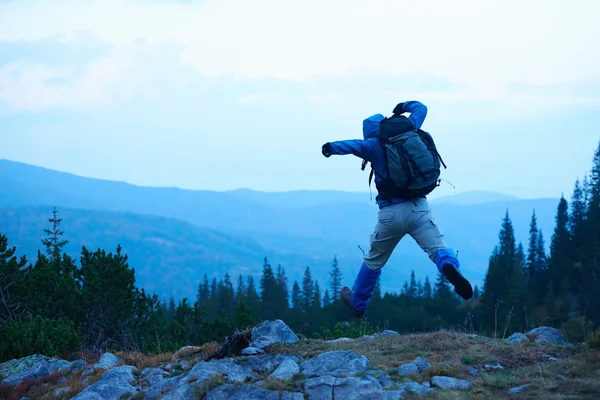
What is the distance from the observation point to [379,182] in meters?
8.55

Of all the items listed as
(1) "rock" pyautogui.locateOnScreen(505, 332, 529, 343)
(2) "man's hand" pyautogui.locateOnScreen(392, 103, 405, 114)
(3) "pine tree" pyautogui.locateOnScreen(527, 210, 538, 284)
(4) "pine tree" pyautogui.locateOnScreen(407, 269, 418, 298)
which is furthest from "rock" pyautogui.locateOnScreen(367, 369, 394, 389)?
(4) "pine tree" pyautogui.locateOnScreen(407, 269, 418, 298)

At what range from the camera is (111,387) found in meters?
8.70

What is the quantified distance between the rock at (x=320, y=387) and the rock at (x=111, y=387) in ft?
8.90

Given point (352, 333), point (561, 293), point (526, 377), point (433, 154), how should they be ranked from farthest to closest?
point (561, 293) < point (352, 333) < point (433, 154) < point (526, 377)

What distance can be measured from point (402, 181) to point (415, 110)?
143 centimetres

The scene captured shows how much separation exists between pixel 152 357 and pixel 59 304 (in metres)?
9.97

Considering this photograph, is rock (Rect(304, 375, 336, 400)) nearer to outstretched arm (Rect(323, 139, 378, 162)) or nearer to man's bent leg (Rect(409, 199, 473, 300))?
man's bent leg (Rect(409, 199, 473, 300))

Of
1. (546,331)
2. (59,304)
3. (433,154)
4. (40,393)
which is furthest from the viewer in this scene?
(59,304)

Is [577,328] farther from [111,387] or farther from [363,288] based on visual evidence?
[111,387]

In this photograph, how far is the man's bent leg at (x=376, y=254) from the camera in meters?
8.44

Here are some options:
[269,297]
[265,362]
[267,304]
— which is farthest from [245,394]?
[269,297]

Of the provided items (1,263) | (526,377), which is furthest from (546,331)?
(1,263)

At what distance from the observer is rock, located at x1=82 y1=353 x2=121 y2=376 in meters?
9.83

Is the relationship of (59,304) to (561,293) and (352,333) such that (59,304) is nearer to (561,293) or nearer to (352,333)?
(352,333)
